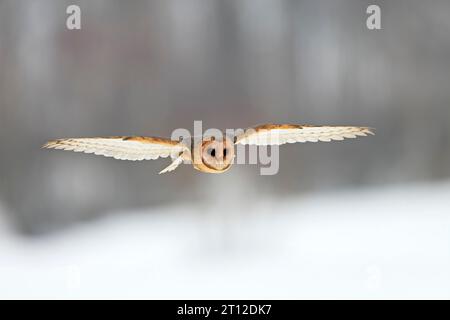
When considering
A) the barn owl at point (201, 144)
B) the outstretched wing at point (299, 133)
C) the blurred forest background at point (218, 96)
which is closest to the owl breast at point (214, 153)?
the barn owl at point (201, 144)

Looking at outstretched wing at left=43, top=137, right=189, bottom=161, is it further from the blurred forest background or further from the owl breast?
the blurred forest background

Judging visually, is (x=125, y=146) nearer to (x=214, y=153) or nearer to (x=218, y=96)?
(x=214, y=153)

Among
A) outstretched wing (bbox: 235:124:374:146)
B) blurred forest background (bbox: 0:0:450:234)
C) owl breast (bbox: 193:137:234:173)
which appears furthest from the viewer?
blurred forest background (bbox: 0:0:450:234)

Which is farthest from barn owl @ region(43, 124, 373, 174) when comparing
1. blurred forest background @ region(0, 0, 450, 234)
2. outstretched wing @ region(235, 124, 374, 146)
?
blurred forest background @ region(0, 0, 450, 234)

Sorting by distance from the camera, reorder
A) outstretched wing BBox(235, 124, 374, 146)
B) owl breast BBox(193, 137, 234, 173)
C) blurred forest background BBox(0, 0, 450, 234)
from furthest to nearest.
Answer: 1. blurred forest background BBox(0, 0, 450, 234)
2. outstretched wing BBox(235, 124, 374, 146)
3. owl breast BBox(193, 137, 234, 173)

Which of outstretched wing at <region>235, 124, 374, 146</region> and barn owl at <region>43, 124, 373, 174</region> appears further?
outstretched wing at <region>235, 124, 374, 146</region>

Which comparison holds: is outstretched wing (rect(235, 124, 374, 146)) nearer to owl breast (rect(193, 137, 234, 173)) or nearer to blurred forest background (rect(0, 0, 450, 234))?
owl breast (rect(193, 137, 234, 173))

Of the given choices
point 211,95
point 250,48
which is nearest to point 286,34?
point 250,48

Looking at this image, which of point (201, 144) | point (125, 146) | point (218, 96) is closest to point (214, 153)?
point (201, 144)
